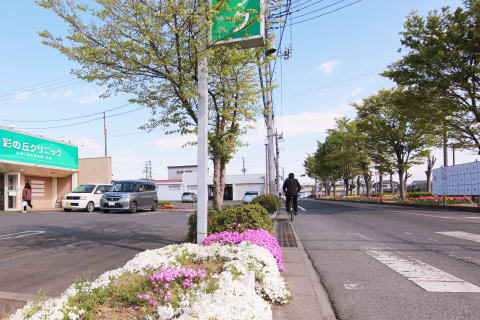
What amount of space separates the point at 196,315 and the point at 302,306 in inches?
64.5

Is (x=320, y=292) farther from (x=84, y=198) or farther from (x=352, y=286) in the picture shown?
(x=84, y=198)

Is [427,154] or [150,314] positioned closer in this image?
[150,314]

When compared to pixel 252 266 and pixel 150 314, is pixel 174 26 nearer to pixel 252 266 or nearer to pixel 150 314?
pixel 252 266

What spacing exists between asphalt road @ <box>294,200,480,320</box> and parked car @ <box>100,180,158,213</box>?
11.5m

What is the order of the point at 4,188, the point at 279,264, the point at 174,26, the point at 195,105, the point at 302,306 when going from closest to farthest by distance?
the point at 302,306
the point at 279,264
the point at 174,26
the point at 195,105
the point at 4,188

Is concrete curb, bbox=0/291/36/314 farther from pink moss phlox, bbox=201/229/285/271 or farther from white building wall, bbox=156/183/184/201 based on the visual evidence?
white building wall, bbox=156/183/184/201

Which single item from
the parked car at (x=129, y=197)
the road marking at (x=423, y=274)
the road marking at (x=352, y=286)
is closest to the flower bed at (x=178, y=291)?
the road marking at (x=352, y=286)

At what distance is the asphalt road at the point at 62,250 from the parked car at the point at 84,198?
709 cm

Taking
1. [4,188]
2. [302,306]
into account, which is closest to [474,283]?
[302,306]

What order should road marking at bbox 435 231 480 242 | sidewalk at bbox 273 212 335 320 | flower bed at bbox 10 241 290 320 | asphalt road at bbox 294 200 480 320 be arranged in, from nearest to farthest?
flower bed at bbox 10 241 290 320
sidewalk at bbox 273 212 335 320
asphalt road at bbox 294 200 480 320
road marking at bbox 435 231 480 242

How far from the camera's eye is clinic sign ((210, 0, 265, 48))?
5.34m

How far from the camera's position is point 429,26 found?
656 inches

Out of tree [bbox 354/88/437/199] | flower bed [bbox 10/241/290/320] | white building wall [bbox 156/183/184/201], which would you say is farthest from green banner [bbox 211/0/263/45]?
white building wall [bbox 156/183/184/201]

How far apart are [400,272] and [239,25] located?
4797mm
